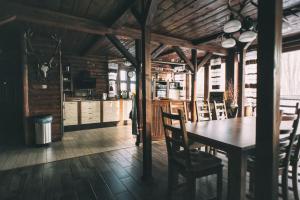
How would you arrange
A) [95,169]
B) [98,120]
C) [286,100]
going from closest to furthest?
[95,169], [286,100], [98,120]

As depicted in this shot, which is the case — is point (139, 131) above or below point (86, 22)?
below

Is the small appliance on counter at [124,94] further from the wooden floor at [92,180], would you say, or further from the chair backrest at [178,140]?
the chair backrest at [178,140]

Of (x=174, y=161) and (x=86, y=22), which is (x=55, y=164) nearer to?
(x=174, y=161)

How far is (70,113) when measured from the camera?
6.10m

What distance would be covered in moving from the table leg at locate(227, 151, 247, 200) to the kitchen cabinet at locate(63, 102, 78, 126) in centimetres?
565

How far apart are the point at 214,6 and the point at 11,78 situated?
18.3 ft

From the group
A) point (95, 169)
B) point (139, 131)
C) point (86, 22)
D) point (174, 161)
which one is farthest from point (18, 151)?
point (174, 161)

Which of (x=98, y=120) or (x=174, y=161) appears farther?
(x=98, y=120)

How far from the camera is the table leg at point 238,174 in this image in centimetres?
157

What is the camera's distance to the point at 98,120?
6582 mm

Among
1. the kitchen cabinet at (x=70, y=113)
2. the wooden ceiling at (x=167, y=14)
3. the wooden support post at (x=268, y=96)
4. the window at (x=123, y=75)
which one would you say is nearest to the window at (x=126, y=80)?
the window at (x=123, y=75)

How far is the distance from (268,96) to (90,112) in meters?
6.08

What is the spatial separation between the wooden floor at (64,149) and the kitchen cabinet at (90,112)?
3.83 ft

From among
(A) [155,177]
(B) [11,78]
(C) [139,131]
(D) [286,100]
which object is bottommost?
(A) [155,177]
